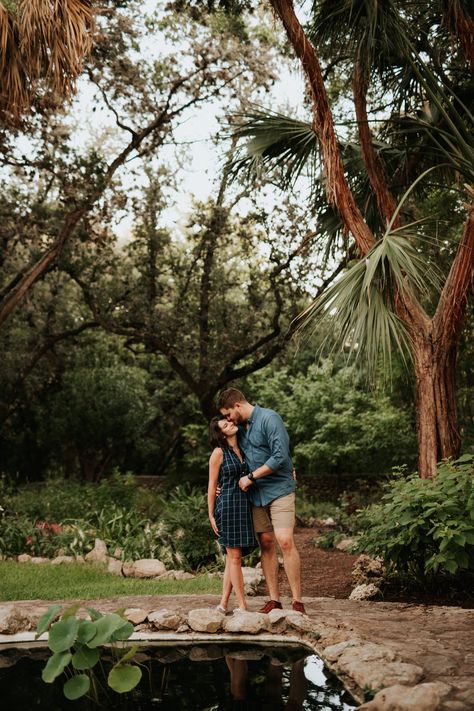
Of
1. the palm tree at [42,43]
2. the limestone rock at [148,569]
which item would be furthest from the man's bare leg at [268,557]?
the palm tree at [42,43]

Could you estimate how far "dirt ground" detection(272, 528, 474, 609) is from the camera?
20.9 ft

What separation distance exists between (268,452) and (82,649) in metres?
2.14

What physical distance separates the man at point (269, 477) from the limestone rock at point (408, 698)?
6.37 feet

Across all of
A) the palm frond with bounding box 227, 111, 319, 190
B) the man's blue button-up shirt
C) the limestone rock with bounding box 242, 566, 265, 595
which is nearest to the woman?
the man's blue button-up shirt

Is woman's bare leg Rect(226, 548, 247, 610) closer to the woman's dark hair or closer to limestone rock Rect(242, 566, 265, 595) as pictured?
the woman's dark hair

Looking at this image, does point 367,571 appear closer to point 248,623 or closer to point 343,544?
point 343,544

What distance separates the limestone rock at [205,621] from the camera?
513 cm

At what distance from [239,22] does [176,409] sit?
989 cm

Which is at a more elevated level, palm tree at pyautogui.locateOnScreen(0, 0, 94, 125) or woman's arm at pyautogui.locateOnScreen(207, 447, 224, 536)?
palm tree at pyautogui.locateOnScreen(0, 0, 94, 125)

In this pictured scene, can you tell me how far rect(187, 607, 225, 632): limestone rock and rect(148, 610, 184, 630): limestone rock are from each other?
84 millimetres

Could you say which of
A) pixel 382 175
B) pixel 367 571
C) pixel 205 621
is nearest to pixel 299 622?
pixel 205 621

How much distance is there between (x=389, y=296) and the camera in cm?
734

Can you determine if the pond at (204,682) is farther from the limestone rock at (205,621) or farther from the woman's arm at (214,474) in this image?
the woman's arm at (214,474)

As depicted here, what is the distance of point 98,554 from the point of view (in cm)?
874
